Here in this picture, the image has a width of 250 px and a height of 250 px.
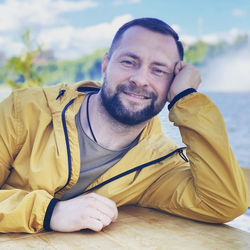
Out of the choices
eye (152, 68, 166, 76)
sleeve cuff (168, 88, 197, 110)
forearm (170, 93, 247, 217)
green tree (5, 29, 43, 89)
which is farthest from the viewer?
green tree (5, 29, 43, 89)

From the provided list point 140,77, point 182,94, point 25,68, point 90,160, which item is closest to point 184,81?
point 182,94

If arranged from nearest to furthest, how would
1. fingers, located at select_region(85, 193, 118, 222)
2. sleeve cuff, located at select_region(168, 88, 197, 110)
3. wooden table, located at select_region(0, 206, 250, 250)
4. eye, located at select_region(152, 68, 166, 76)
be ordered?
wooden table, located at select_region(0, 206, 250, 250) → fingers, located at select_region(85, 193, 118, 222) → sleeve cuff, located at select_region(168, 88, 197, 110) → eye, located at select_region(152, 68, 166, 76)

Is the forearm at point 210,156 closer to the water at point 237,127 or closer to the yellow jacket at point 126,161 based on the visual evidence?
the yellow jacket at point 126,161

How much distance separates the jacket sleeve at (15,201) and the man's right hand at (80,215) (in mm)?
53

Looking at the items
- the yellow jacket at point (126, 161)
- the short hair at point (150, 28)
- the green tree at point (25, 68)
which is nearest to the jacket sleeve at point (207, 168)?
the yellow jacket at point (126, 161)

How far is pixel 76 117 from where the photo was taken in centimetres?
160

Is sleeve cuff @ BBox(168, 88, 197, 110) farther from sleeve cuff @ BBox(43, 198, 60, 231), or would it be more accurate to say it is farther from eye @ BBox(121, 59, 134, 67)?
sleeve cuff @ BBox(43, 198, 60, 231)

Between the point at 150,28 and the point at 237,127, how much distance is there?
1344cm

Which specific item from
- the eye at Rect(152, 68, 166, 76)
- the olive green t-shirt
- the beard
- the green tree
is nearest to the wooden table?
the olive green t-shirt

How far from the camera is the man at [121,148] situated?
1.28 m

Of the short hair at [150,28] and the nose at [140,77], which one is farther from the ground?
the short hair at [150,28]

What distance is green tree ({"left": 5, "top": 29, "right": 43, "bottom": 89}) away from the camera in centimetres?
1006

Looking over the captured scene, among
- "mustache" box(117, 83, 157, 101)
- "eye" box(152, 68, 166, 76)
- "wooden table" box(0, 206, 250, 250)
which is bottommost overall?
"wooden table" box(0, 206, 250, 250)

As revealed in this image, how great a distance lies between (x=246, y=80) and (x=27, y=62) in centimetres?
2046
